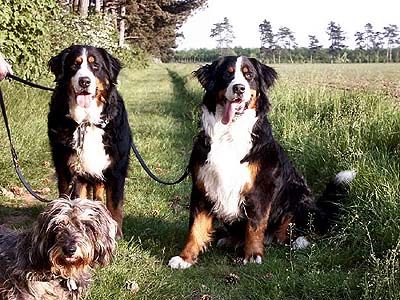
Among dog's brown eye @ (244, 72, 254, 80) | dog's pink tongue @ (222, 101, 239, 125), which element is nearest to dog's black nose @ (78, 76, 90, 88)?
dog's pink tongue @ (222, 101, 239, 125)

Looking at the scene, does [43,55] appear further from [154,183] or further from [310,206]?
[310,206]

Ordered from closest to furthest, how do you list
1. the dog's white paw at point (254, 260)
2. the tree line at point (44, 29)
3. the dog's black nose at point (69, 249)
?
1. the dog's black nose at point (69, 249)
2. the dog's white paw at point (254, 260)
3. the tree line at point (44, 29)

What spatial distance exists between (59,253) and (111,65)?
242 cm

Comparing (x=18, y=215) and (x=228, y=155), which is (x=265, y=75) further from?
(x=18, y=215)

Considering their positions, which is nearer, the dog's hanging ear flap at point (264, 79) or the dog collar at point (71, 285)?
the dog collar at point (71, 285)

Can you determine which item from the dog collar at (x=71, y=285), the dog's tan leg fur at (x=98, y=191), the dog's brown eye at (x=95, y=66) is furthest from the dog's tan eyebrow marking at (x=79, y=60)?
the dog collar at (x=71, y=285)

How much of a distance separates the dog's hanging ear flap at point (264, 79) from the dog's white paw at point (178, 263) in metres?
1.50

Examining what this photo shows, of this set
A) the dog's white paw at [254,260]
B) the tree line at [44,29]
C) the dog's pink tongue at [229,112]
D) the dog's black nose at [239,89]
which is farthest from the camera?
the tree line at [44,29]

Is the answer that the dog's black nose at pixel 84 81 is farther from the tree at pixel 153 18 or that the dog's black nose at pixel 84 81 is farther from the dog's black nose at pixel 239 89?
the tree at pixel 153 18

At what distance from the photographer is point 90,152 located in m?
4.85

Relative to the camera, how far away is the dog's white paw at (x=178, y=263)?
15.1 feet

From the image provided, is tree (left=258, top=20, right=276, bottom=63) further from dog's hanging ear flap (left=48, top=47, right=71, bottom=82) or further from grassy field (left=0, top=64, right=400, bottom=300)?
dog's hanging ear flap (left=48, top=47, right=71, bottom=82)

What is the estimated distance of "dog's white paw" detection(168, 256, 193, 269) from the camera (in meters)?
4.59

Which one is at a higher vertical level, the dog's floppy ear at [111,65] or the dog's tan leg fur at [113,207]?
the dog's floppy ear at [111,65]
